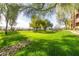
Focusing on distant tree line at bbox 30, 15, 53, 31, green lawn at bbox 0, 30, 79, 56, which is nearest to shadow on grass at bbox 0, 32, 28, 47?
green lawn at bbox 0, 30, 79, 56

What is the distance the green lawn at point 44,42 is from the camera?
61.0 inches

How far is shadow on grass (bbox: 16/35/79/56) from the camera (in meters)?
1.55

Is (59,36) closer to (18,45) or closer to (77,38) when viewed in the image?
(77,38)

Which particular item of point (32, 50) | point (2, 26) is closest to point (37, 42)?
point (32, 50)

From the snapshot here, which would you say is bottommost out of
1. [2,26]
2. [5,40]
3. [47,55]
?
[47,55]

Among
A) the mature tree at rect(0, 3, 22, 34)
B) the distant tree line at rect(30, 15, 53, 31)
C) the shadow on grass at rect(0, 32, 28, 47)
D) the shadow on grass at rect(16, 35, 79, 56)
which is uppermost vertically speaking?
the mature tree at rect(0, 3, 22, 34)

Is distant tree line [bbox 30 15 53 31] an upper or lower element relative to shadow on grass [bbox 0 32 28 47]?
upper

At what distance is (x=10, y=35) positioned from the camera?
5.28 ft

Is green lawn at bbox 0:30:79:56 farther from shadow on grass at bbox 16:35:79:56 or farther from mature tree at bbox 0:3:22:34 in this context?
mature tree at bbox 0:3:22:34

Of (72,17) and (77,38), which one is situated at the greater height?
(72,17)

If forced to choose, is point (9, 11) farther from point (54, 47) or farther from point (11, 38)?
point (54, 47)

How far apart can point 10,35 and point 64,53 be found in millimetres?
453

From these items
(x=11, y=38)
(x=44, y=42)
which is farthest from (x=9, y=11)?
(x=44, y=42)

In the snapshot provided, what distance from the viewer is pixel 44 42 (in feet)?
5.17
